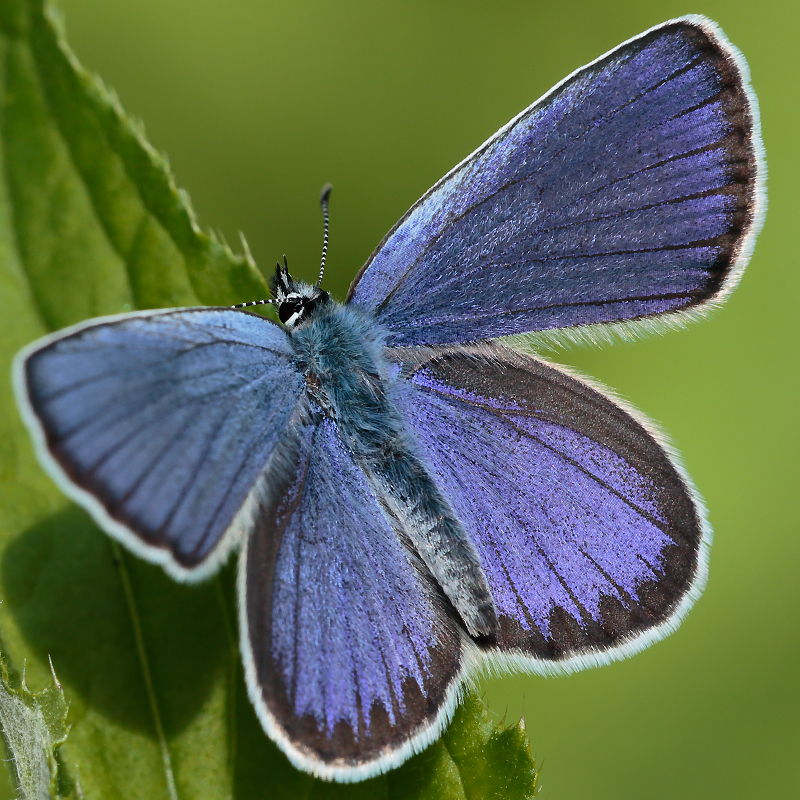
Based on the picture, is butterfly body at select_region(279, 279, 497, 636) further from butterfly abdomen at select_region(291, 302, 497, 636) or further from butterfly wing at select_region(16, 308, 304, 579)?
butterfly wing at select_region(16, 308, 304, 579)

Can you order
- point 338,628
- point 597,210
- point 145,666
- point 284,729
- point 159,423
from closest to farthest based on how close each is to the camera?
point 159,423 < point 284,729 < point 338,628 < point 597,210 < point 145,666

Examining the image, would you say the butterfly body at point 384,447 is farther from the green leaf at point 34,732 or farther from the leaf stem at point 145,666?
the green leaf at point 34,732

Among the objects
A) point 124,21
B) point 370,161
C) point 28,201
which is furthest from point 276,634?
point 124,21

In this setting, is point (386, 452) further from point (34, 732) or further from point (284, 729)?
point (34, 732)

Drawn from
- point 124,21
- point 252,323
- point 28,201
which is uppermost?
point 124,21

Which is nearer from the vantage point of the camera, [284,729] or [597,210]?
[284,729]

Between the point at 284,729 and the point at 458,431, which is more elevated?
the point at 458,431

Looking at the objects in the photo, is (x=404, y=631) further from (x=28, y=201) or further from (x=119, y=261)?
(x=28, y=201)

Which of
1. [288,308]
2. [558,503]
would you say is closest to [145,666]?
[288,308]
